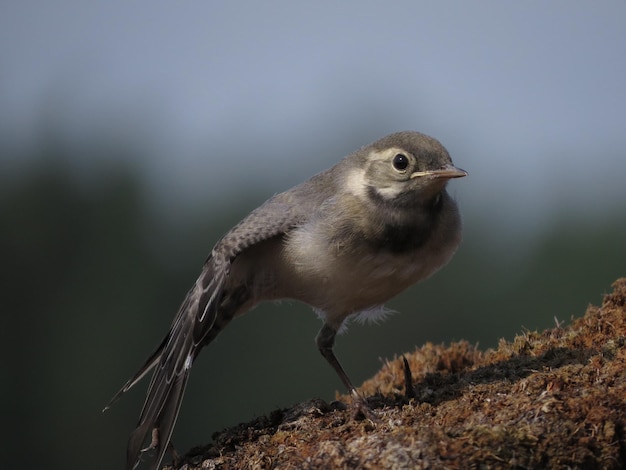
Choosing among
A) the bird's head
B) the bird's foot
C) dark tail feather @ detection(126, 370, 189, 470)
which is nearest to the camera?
the bird's foot

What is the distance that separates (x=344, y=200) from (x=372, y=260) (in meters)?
0.63

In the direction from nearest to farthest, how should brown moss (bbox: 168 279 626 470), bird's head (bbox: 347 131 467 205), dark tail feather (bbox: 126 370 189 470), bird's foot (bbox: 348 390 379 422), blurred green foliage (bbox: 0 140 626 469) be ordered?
brown moss (bbox: 168 279 626 470), bird's foot (bbox: 348 390 379 422), dark tail feather (bbox: 126 370 189 470), bird's head (bbox: 347 131 467 205), blurred green foliage (bbox: 0 140 626 469)

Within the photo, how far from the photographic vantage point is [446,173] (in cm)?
680

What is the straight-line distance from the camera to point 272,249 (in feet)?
23.7

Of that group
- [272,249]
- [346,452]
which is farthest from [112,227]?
[346,452]

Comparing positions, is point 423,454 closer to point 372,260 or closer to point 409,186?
point 372,260

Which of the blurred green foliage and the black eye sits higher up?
the black eye

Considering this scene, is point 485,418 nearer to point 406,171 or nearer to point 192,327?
point 406,171

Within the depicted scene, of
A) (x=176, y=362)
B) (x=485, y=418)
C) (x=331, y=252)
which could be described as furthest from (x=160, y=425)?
(x=485, y=418)

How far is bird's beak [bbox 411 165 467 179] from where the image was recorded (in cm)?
670

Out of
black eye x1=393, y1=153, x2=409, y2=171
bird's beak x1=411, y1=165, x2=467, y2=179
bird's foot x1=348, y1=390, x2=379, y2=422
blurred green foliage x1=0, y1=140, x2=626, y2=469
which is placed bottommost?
blurred green foliage x1=0, y1=140, x2=626, y2=469

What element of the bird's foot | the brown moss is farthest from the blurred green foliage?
the bird's foot

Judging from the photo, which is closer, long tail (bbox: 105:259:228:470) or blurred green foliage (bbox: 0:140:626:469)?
long tail (bbox: 105:259:228:470)

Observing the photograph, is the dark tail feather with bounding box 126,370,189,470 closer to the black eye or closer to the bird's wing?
the bird's wing
